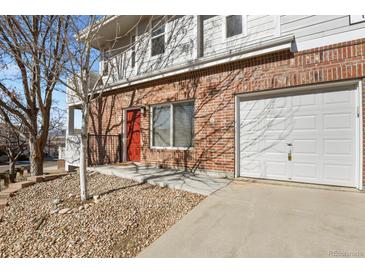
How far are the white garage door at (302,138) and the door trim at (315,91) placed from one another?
6 centimetres

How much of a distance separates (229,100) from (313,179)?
278 cm

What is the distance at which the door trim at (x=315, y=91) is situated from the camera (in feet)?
13.0

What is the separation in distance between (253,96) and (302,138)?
5.16 feet

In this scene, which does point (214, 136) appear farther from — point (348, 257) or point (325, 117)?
point (348, 257)

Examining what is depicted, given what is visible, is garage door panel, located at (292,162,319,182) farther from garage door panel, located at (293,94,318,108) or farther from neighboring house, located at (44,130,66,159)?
neighboring house, located at (44,130,66,159)

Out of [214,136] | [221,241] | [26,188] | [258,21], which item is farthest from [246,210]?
[26,188]

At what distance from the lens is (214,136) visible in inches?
216

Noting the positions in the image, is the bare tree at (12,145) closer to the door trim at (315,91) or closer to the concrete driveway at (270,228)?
the door trim at (315,91)

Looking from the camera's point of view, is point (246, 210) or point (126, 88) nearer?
point (246, 210)

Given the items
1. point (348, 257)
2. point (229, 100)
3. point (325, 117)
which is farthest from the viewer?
point (229, 100)

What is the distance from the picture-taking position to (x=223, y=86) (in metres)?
5.38

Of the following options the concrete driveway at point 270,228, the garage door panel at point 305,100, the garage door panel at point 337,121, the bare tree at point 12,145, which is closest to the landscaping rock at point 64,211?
the concrete driveway at point 270,228

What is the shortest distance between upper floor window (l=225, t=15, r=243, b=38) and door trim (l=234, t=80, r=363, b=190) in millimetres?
1867

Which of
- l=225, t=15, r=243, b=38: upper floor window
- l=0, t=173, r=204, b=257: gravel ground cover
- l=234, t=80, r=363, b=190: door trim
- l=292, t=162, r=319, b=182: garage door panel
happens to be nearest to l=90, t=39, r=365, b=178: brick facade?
l=234, t=80, r=363, b=190: door trim
